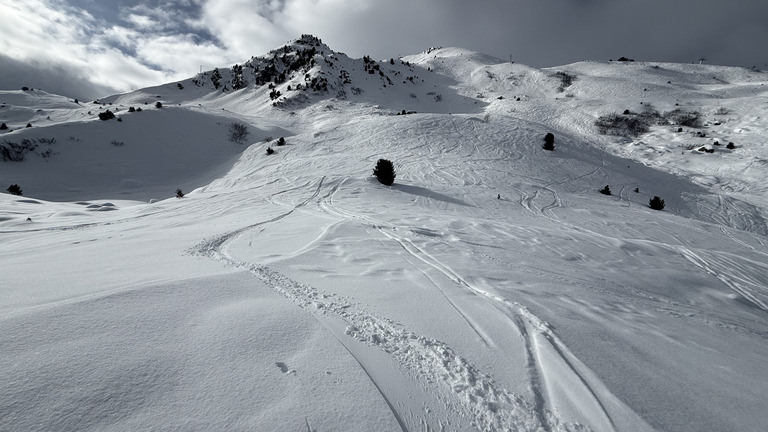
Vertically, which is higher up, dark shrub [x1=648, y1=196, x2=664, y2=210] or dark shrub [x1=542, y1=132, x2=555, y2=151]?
dark shrub [x1=542, y1=132, x2=555, y2=151]

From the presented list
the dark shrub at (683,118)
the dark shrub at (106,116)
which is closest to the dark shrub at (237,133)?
the dark shrub at (106,116)

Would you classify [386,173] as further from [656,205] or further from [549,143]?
[549,143]

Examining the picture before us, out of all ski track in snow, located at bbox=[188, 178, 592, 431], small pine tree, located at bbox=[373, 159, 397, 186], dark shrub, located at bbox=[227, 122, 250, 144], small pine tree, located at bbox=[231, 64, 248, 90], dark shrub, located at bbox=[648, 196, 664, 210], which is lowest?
ski track in snow, located at bbox=[188, 178, 592, 431]

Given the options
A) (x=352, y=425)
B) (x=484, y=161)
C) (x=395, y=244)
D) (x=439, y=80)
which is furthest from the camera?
(x=439, y=80)

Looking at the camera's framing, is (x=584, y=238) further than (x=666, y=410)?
Yes

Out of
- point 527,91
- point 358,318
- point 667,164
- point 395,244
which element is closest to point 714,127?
point 667,164

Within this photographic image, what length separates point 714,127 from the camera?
26.5 metres

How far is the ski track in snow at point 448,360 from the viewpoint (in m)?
1.87

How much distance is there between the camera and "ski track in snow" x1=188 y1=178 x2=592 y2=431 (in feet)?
6.15

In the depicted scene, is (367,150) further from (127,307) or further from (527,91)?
(527,91)

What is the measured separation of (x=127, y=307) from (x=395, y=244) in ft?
→ 12.3

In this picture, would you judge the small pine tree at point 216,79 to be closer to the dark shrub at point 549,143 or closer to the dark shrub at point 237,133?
the dark shrub at point 237,133

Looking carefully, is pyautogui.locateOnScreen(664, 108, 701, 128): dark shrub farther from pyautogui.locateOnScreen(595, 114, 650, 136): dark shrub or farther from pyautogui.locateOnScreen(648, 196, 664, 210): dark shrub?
pyautogui.locateOnScreen(648, 196, 664, 210): dark shrub

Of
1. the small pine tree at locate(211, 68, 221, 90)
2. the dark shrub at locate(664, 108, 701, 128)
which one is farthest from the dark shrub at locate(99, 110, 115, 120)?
the dark shrub at locate(664, 108, 701, 128)
